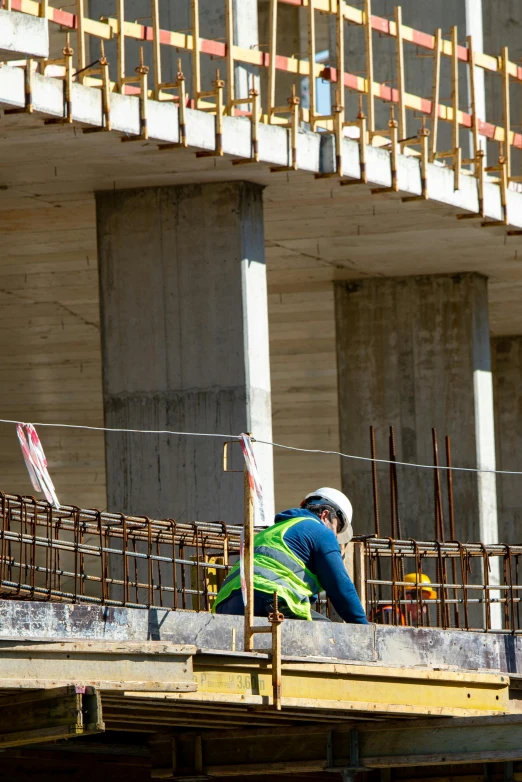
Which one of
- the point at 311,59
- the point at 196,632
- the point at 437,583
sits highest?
the point at 311,59

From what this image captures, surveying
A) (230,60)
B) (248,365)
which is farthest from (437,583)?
(230,60)

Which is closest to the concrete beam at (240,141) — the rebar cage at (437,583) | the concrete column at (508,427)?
the rebar cage at (437,583)

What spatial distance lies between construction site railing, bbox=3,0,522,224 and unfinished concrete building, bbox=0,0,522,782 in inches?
1.9

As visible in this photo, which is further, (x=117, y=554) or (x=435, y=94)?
(x=435, y=94)

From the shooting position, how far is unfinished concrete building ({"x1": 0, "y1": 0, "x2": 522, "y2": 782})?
11.6 m

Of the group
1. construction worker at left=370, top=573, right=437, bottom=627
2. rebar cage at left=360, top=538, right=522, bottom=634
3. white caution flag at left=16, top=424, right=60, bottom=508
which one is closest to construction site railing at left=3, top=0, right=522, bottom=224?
rebar cage at left=360, top=538, right=522, bottom=634

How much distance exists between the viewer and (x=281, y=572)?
11.4m

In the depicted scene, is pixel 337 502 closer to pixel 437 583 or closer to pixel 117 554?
pixel 117 554

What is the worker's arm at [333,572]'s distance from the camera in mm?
11375

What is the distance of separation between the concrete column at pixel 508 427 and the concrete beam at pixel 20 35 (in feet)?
51.0

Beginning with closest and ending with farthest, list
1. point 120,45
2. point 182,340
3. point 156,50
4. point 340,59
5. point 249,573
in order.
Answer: point 249,573
point 120,45
point 156,50
point 340,59
point 182,340

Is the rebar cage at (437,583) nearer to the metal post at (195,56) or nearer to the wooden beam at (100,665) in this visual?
the wooden beam at (100,665)

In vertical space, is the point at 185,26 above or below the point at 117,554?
above

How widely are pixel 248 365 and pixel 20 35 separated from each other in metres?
5.36
